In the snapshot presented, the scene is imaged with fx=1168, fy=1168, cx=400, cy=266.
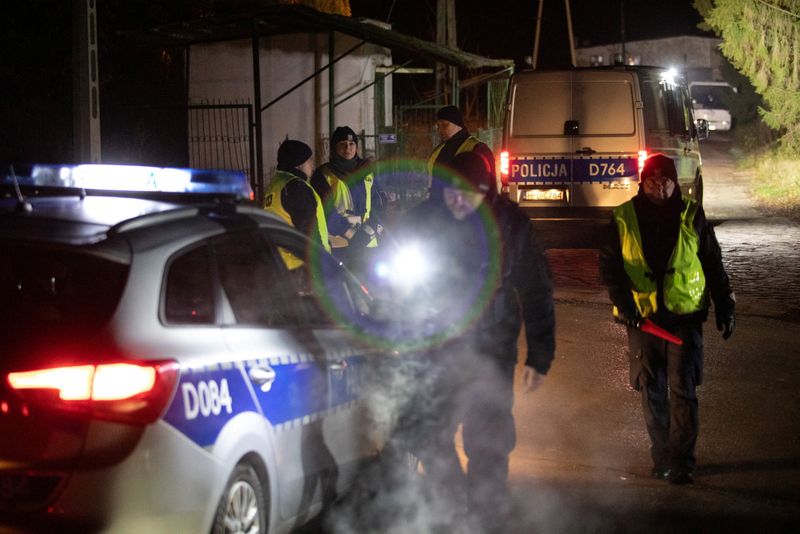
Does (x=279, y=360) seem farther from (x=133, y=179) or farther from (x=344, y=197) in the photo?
(x=344, y=197)

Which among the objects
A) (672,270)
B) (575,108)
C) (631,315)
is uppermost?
(575,108)

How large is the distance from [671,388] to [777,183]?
22.8 metres

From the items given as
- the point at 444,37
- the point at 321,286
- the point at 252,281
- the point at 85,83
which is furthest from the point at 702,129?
the point at 252,281

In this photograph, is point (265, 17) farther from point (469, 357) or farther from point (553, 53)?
point (553, 53)

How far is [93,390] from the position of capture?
347 cm

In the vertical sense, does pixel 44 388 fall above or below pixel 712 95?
below

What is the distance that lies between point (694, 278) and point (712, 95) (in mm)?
49045

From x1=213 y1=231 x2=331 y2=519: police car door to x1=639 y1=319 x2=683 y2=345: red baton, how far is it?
2031 mm

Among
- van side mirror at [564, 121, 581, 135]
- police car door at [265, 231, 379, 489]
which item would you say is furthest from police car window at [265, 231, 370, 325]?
van side mirror at [564, 121, 581, 135]

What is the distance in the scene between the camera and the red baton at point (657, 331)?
5988 mm

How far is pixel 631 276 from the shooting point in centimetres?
610

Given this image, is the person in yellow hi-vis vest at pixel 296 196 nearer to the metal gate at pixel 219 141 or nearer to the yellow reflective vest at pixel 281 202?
the yellow reflective vest at pixel 281 202

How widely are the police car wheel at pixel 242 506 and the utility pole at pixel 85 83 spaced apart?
6.41 m

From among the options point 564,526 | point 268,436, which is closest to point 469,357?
point 564,526
